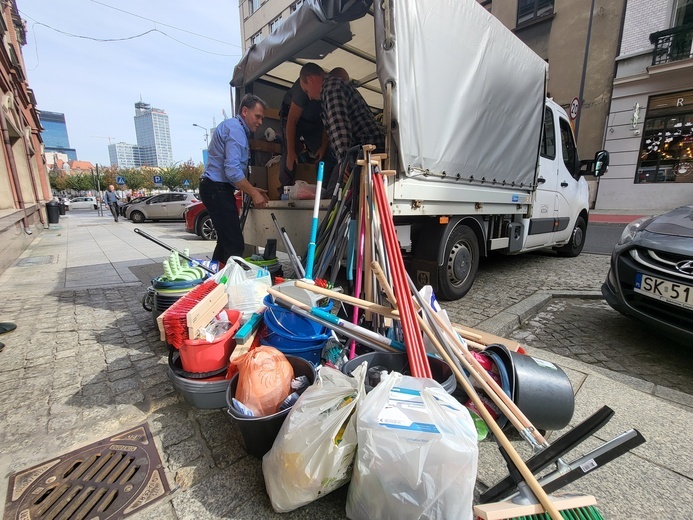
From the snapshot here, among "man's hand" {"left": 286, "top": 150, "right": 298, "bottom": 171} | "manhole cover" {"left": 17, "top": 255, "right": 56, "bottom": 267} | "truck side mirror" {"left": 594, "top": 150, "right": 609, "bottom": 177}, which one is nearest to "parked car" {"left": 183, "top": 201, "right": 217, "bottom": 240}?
"manhole cover" {"left": 17, "top": 255, "right": 56, "bottom": 267}

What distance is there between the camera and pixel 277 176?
15.0 ft

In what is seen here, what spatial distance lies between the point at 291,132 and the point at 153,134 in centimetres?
9400

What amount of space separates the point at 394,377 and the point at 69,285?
17.1ft

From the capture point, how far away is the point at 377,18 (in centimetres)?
241

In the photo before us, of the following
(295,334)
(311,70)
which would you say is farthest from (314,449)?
(311,70)

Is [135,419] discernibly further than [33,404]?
No

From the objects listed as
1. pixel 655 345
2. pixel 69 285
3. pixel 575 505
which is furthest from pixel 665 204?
pixel 69 285

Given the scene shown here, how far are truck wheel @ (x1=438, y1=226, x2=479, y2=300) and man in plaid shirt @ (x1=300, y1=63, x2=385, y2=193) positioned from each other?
52.2 inches

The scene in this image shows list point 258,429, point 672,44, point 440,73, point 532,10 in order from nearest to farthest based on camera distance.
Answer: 1. point 258,429
2. point 440,73
3. point 672,44
4. point 532,10

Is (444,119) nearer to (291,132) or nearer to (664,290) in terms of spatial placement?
(291,132)

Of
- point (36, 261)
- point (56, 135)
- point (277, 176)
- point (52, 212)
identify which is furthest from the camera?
point (56, 135)

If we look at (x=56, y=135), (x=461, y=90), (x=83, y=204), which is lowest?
(x=83, y=204)

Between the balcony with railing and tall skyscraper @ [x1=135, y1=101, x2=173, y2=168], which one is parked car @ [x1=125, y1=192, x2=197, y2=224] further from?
tall skyscraper @ [x1=135, y1=101, x2=173, y2=168]

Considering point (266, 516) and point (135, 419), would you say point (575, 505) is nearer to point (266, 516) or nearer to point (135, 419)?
point (266, 516)
